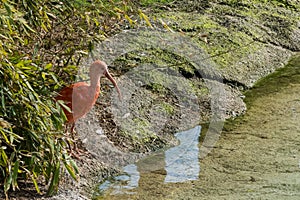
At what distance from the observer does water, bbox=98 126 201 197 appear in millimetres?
4590

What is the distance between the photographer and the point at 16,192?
4.15m

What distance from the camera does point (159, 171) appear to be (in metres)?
4.83

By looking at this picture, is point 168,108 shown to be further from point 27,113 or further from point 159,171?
point 27,113

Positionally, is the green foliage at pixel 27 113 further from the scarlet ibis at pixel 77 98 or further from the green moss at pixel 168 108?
the green moss at pixel 168 108

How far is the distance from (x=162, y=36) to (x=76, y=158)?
235 cm

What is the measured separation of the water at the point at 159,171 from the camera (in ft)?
15.1

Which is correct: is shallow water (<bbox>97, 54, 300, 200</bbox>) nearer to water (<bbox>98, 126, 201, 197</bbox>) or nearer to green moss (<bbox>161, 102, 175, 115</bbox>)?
water (<bbox>98, 126, 201, 197</bbox>)

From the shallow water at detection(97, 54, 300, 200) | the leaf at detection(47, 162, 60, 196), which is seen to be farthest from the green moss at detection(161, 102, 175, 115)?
the leaf at detection(47, 162, 60, 196)

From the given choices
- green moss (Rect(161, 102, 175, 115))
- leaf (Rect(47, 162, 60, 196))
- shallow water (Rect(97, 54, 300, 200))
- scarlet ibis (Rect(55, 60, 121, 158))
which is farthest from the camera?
green moss (Rect(161, 102, 175, 115))

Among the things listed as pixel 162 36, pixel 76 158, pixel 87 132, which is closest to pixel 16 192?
pixel 76 158

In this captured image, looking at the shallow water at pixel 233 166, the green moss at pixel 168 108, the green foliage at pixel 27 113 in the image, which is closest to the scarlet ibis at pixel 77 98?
the green foliage at pixel 27 113

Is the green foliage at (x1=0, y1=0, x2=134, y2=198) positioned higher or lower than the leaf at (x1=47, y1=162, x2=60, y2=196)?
higher

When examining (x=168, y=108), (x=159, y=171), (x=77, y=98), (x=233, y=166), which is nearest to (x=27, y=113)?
(x=77, y=98)

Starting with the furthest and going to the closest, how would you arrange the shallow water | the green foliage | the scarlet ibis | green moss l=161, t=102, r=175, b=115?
green moss l=161, t=102, r=175, b=115 → the scarlet ibis → the shallow water → the green foliage
